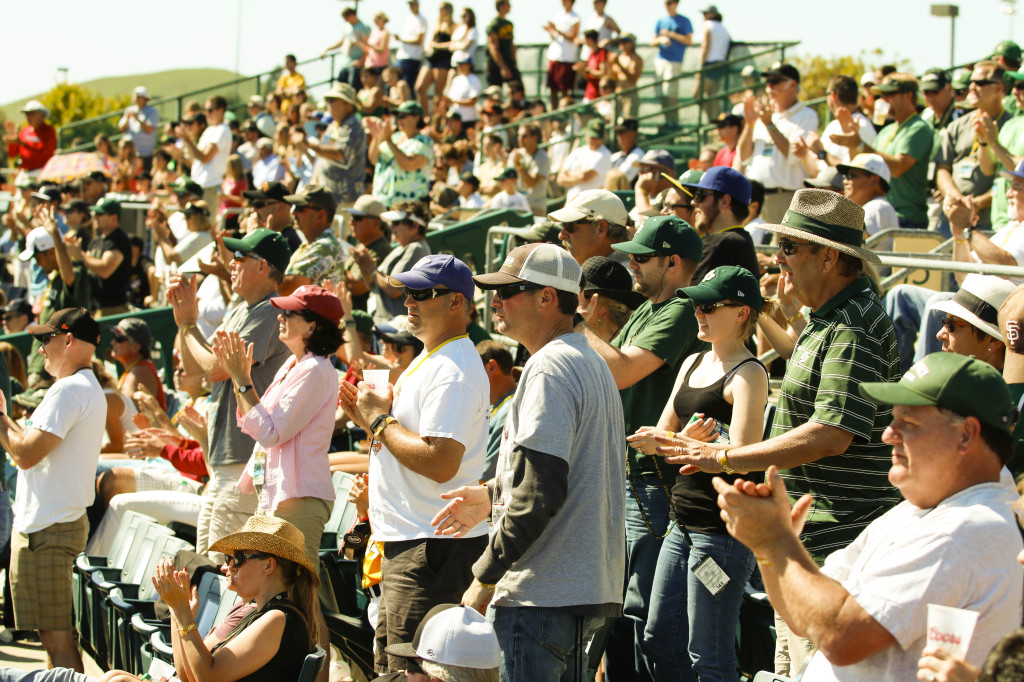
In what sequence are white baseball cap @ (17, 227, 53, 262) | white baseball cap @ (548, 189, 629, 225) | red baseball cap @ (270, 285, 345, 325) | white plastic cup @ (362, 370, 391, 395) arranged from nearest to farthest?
white plastic cup @ (362, 370, 391, 395) < red baseball cap @ (270, 285, 345, 325) < white baseball cap @ (548, 189, 629, 225) < white baseball cap @ (17, 227, 53, 262)

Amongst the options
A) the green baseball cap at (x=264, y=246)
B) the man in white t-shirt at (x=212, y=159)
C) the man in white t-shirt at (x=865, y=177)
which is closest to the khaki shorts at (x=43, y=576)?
the green baseball cap at (x=264, y=246)

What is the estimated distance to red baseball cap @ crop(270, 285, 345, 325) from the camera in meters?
5.08

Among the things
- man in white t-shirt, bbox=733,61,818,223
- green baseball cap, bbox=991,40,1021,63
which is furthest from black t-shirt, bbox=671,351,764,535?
green baseball cap, bbox=991,40,1021,63

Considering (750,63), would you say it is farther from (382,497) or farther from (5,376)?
(382,497)

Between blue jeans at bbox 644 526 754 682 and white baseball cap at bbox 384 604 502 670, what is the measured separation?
0.87m

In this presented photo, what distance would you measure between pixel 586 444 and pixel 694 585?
843 millimetres

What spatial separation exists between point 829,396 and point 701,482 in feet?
2.74

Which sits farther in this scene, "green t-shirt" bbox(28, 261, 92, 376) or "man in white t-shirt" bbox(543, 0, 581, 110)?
"man in white t-shirt" bbox(543, 0, 581, 110)

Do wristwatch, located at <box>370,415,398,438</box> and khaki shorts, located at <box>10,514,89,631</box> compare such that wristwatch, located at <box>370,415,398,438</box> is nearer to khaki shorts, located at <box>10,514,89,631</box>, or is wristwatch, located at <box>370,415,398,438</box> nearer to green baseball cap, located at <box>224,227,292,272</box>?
green baseball cap, located at <box>224,227,292,272</box>

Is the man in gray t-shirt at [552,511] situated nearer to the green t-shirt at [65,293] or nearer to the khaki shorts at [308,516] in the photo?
the khaki shorts at [308,516]

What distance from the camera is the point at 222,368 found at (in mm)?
5477

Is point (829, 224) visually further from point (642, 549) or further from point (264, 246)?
point (264, 246)

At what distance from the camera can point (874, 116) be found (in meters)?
12.5

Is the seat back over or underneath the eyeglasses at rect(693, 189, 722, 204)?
underneath
